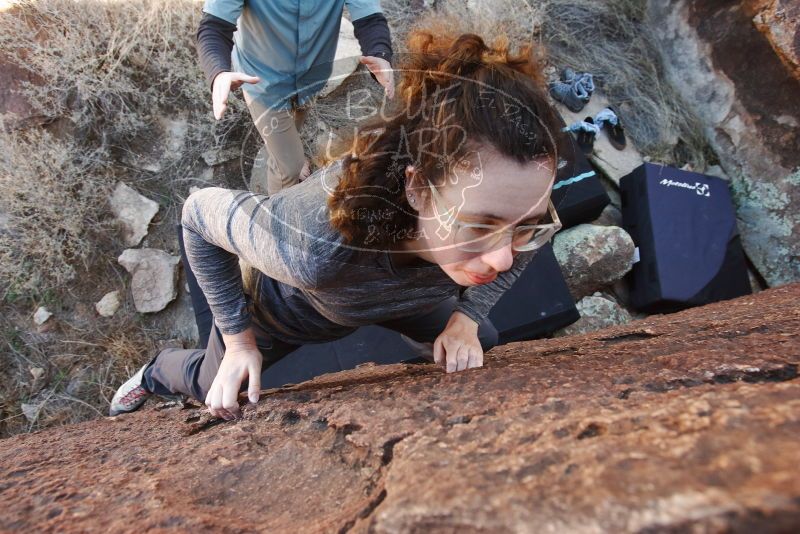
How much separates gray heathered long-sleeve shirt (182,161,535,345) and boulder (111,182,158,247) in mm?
1605

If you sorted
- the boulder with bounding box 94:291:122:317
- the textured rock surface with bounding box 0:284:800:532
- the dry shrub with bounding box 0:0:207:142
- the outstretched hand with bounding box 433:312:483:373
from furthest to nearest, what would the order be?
the dry shrub with bounding box 0:0:207:142 < the boulder with bounding box 94:291:122:317 < the outstretched hand with bounding box 433:312:483:373 < the textured rock surface with bounding box 0:284:800:532

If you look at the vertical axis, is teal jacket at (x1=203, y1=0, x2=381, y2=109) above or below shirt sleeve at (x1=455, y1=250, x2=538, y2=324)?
above

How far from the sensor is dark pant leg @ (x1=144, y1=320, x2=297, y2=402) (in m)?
1.60

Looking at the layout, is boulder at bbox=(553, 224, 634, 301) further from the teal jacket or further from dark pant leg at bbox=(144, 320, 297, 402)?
dark pant leg at bbox=(144, 320, 297, 402)

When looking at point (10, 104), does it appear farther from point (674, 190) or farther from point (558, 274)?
point (674, 190)

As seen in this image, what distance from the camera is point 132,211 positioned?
2.80m

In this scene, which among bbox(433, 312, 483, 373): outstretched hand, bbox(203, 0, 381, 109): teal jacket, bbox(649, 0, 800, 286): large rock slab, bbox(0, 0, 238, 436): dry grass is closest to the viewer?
bbox(433, 312, 483, 373): outstretched hand

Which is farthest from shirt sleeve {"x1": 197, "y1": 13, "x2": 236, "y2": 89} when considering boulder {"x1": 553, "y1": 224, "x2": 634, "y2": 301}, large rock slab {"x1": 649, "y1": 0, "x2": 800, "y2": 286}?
large rock slab {"x1": 649, "y1": 0, "x2": 800, "y2": 286}

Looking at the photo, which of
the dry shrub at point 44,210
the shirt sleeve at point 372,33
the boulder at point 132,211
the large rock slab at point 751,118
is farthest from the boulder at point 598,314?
the dry shrub at point 44,210

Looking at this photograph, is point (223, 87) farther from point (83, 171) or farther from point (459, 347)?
point (83, 171)

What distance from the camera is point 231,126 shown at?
294 cm

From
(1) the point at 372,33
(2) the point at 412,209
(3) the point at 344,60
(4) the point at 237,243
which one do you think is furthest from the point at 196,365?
(3) the point at 344,60

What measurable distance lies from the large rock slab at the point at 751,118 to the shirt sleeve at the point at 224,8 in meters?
3.21

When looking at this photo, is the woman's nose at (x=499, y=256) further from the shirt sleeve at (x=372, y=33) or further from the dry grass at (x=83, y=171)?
the dry grass at (x=83, y=171)
